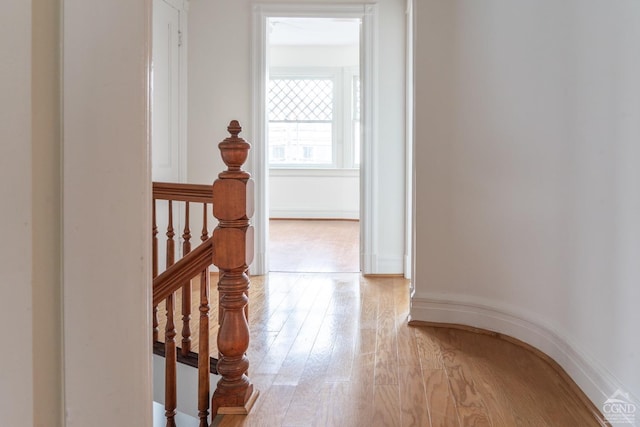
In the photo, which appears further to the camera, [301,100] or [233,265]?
[301,100]

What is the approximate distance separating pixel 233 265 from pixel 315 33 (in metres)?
6.32

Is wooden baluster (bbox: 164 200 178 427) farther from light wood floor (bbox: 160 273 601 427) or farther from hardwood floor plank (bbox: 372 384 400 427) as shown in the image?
hardwood floor plank (bbox: 372 384 400 427)

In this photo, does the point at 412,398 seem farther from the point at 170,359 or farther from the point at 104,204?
the point at 104,204

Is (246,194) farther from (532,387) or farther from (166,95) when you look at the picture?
(166,95)

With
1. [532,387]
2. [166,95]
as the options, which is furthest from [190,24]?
[532,387]

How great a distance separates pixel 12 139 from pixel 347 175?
7.98 m

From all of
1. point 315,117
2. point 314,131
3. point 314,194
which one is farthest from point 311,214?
point 315,117

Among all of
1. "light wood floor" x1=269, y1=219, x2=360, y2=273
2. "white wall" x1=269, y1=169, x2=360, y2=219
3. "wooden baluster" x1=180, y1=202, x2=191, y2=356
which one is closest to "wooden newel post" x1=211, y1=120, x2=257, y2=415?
"wooden baluster" x1=180, y1=202, x2=191, y2=356

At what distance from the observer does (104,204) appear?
23.9 inches

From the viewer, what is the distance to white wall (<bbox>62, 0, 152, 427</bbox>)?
1.92 ft

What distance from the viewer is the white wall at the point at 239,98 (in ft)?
13.8

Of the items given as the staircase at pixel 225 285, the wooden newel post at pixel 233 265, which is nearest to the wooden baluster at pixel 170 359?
the staircase at pixel 225 285

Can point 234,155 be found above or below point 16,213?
above

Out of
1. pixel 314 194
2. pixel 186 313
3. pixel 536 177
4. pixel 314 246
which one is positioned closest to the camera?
pixel 186 313
